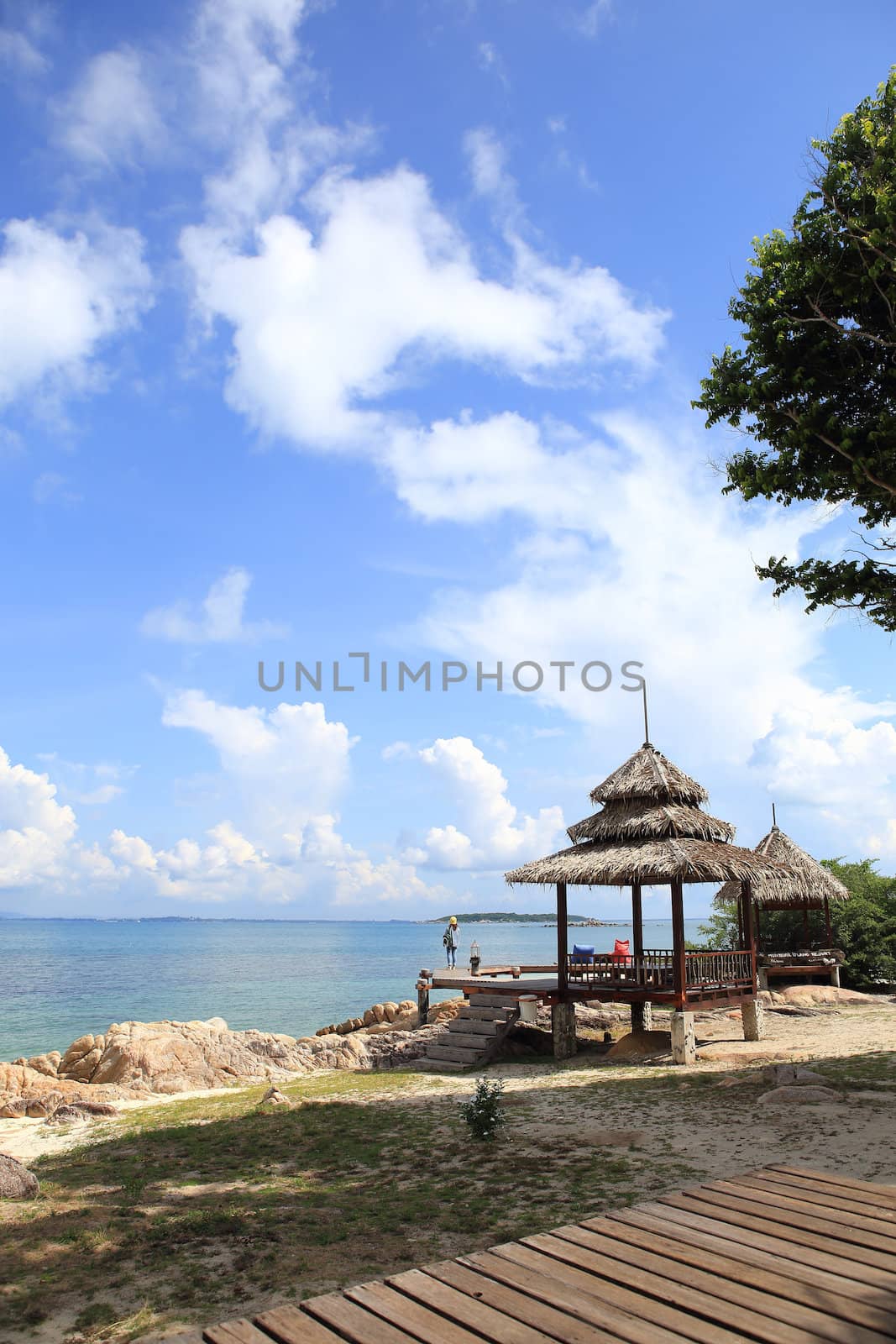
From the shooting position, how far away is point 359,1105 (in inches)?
512

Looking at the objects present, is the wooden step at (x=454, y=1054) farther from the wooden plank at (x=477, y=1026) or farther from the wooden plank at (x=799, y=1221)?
the wooden plank at (x=799, y=1221)

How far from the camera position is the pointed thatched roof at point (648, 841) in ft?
51.1

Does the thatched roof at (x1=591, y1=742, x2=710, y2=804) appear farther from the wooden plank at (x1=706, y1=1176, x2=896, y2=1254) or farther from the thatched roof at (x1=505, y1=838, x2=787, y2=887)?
the wooden plank at (x1=706, y1=1176, x2=896, y2=1254)

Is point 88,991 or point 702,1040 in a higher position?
point 702,1040

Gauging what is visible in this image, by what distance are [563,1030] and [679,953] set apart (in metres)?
2.90

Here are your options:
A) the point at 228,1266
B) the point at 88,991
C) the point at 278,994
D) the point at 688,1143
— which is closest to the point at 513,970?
the point at 688,1143

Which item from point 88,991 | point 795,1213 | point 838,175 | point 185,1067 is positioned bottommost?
point 88,991

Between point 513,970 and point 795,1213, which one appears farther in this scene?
point 513,970

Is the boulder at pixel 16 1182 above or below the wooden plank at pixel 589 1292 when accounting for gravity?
below

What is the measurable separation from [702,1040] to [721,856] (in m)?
4.70

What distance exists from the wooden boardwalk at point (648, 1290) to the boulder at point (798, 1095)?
7242 mm

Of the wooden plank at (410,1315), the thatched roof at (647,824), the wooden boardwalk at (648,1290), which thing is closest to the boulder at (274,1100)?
the thatched roof at (647,824)

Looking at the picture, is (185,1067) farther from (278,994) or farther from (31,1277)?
(278,994)

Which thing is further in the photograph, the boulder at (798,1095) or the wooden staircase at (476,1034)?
the wooden staircase at (476,1034)
